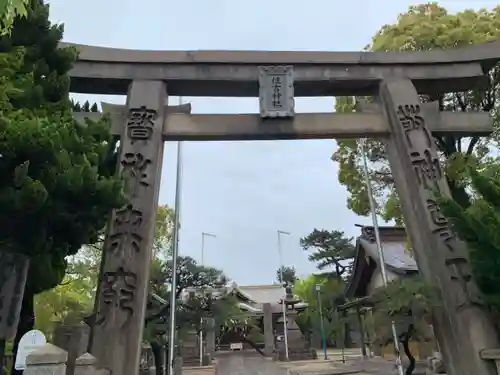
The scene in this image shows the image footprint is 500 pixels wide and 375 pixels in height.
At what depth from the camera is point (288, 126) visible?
7.71 metres

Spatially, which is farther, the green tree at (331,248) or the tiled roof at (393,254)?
the green tree at (331,248)

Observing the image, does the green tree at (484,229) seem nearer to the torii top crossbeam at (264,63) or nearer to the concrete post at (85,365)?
the torii top crossbeam at (264,63)

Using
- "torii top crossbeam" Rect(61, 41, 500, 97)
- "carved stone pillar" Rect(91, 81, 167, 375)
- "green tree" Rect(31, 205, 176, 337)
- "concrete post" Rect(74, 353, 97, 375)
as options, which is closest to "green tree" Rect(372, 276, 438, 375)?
"torii top crossbeam" Rect(61, 41, 500, 97)

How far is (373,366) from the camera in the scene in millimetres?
16484

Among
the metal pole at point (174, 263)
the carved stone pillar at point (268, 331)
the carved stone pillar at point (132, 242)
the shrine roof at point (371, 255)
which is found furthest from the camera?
the carved stone pillar at point (268, 331)

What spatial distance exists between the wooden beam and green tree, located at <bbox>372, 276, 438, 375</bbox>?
112 inches

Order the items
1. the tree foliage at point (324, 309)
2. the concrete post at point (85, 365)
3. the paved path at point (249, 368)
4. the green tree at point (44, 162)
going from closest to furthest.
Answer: the green tree at point (44, 162) < the concrete post at point (85, 365) < the paved path at point (249, 368) < the tree foliage at point (324, 309)

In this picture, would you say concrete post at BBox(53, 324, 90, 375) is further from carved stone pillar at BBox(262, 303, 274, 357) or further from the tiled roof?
carved stone pillar at BBox(262, 303, 274, 357)


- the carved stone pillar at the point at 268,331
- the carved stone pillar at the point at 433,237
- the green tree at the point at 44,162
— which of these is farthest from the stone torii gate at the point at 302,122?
the carved stone pillar at the point at 268,331

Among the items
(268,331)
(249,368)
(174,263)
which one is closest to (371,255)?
(249,368)

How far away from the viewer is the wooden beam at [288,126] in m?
7.65

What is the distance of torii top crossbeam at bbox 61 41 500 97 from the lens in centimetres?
771

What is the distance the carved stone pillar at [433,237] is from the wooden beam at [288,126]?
1.32ft

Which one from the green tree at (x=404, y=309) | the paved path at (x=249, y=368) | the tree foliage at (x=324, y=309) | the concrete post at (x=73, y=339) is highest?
the tree foliage at (x=324, y=309)
